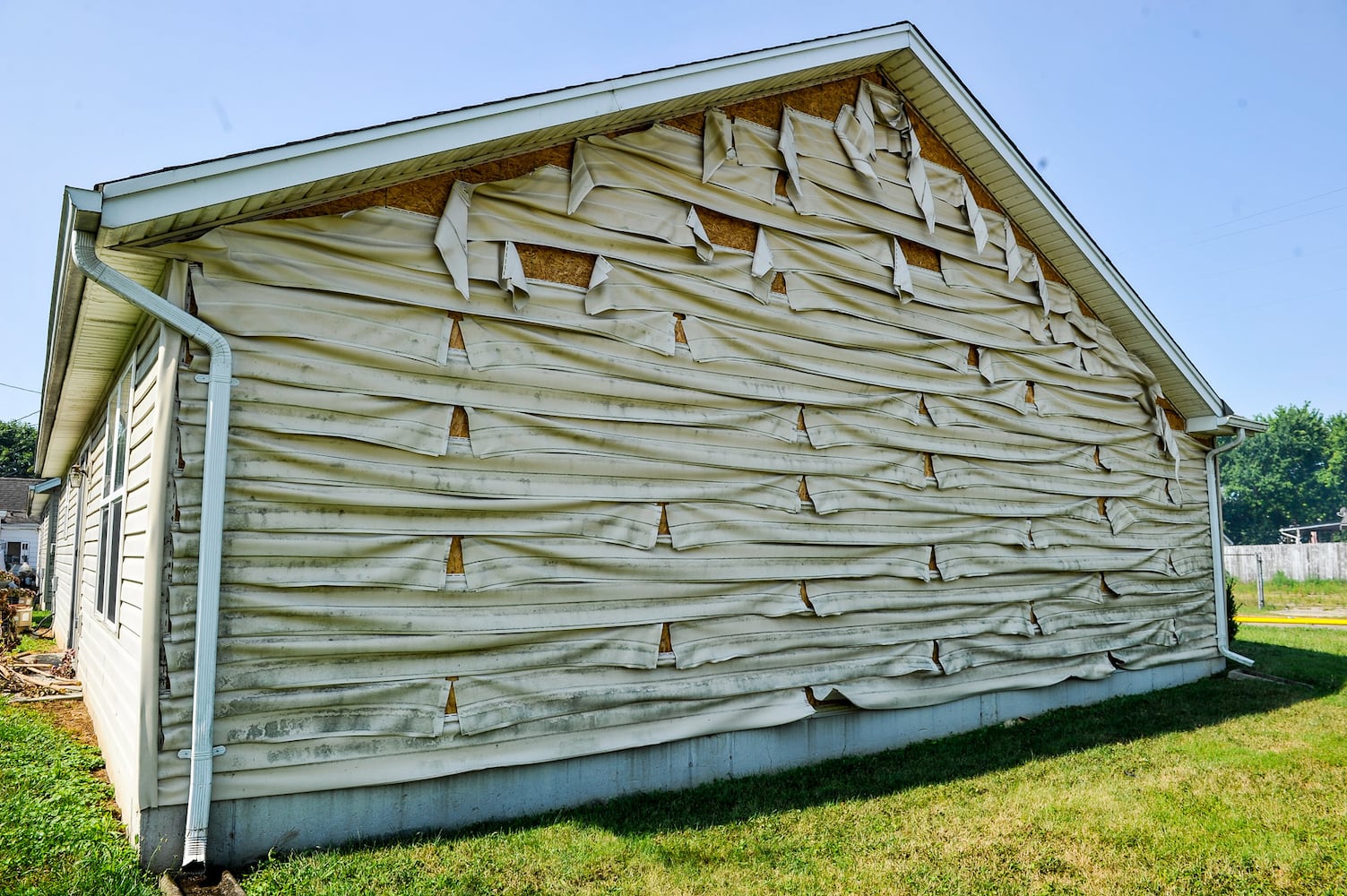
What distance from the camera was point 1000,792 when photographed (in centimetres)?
630

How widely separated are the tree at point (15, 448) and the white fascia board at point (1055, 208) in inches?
2658

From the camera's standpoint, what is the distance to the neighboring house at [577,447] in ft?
15.2

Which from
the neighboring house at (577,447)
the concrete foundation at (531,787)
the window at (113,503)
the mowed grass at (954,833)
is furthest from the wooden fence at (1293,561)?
the window at (113,503)

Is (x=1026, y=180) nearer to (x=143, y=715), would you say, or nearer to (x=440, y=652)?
(x=440, y=652)

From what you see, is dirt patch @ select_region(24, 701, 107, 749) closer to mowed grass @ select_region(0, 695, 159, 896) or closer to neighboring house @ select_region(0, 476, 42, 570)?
mowed grass @ select_region(0, 695, 159, 896)

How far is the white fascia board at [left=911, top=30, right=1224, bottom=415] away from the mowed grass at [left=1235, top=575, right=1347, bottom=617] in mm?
18360

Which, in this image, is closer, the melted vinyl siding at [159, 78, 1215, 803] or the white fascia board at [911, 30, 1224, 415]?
the melted vinyl siding at [159, 78, 1215, 803]

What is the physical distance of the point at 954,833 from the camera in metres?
5.45

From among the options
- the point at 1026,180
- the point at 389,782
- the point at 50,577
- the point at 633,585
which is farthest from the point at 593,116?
the point at 50,577

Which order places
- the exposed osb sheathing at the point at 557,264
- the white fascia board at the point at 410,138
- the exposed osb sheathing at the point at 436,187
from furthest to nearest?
1. the exposed osb sheathing at the point at 557,264
2. the exposed osb sheathing at the point at 436,187
3. the white fascia board at the point at 410,138

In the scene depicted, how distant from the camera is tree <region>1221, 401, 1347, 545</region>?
7206 cm

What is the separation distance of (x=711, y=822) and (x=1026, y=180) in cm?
664

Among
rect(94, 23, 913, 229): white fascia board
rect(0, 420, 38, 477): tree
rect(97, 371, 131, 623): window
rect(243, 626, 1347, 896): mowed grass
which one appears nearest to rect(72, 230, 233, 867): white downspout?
rect(94, 23, 913, 229): white fascia board

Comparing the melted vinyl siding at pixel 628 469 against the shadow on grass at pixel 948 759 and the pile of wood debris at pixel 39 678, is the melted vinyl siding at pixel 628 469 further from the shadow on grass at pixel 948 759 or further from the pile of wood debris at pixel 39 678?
the pile of wood debris at pixel 39 678
